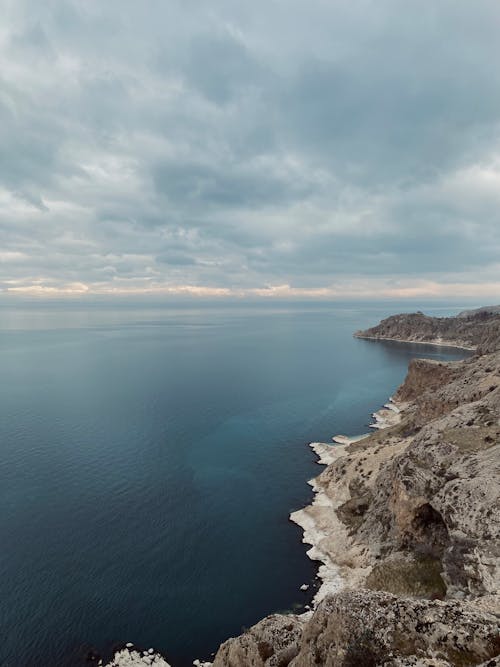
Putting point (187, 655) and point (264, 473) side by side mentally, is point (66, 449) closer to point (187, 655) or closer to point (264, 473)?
point (264, 473)

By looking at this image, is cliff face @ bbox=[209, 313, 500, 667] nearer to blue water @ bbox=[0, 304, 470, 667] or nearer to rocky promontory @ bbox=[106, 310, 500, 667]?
rocky promontory @ bbox=[106, 310, 500, 667]

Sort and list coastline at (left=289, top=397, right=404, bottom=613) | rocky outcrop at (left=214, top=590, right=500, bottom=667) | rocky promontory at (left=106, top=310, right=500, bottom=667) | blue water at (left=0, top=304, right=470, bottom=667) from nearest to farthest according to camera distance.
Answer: rocky outcrop at (left=214, top=590, right=500, bottom=667)
rocky promontory at (left=106, top=310, right=500, bottom=667)
blue water at (left=0, top=304, right=470, bottom=667)
coastline at (left=289, top=397, right=404, bottom=613)

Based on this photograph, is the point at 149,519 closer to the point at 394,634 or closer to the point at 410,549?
the point at 410,549

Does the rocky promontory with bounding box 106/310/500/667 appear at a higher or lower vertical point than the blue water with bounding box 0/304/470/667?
higher

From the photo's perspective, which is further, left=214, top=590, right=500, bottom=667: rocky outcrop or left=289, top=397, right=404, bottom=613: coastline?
left=289, top=397, right=404, bottom=613: coastline

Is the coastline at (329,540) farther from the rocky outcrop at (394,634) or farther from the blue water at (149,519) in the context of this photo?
the rocky outcrop at (394,634)

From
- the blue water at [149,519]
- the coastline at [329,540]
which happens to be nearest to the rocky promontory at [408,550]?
the coastline at [329,540]

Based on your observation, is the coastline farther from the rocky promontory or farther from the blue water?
the blue water

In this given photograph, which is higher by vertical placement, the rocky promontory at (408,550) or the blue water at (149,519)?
the rocky promontory at (408,550)

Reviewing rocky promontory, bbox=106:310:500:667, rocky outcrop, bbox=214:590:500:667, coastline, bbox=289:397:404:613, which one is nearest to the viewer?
rocky outcrop, bbox=214:590:500:667

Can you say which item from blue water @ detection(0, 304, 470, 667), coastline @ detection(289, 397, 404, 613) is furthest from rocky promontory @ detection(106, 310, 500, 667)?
blue water @ detection(0, 304, 470, 667)
